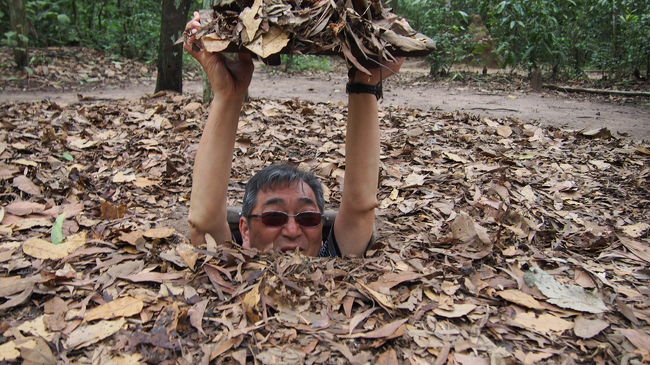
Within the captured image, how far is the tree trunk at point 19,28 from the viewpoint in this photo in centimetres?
968

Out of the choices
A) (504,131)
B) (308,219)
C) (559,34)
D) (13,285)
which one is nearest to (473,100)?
(504,131)

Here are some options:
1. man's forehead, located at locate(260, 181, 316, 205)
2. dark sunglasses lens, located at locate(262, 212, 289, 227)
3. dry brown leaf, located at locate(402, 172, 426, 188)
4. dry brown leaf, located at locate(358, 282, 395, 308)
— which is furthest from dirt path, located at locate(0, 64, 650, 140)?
dry brown leaf, located at locate(358, 282, 395, 308)

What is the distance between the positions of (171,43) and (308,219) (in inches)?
201

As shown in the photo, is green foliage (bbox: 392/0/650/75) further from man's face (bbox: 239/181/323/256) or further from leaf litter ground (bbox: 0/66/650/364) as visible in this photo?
man's face (bbox: 239/181/323/256)

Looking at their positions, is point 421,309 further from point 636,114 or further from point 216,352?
point 636,114

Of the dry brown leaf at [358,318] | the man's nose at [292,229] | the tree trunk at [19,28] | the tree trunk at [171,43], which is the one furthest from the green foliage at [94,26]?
the dry brown leaf at [358,318]

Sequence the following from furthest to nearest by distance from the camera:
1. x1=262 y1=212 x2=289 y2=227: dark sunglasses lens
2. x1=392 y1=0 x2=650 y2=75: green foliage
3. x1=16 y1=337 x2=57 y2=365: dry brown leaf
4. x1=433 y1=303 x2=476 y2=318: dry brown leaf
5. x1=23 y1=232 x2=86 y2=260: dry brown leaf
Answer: x1=392 y1=0 x2=650 y2=75: green foliage
x1=262 y1=212 x2=289 y2=227: dark sunglasses lens
x1=23 y1=232 x2=86 y2=260: dry brown leaf
x1=433 y1=303 x2=476 y2=318: dry brown leaf
x1=16 y1=337 x2=57 y2=365: dry brown leaf

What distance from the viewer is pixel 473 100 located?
27.3ft

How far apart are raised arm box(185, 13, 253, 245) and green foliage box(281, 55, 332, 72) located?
11.8 meters

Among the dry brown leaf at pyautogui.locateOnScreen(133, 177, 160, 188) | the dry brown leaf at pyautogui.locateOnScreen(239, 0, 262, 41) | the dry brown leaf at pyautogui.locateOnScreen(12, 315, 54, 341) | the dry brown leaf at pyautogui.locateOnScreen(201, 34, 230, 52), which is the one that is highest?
the dry brown leaf at pyautogui.locateOnScreen(239, 0, 262, 41)

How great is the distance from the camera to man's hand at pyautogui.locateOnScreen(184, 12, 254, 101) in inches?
88.4

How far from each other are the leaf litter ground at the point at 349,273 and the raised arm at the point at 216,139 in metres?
0.18

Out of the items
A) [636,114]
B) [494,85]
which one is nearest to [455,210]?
[636,114]

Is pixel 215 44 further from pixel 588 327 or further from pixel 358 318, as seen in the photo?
pixel 588 327
